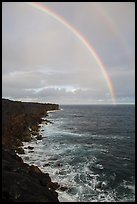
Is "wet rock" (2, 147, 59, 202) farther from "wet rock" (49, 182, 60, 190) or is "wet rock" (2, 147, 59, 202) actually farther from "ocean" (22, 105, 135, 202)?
"ocean" (22, 105, 135, 202)

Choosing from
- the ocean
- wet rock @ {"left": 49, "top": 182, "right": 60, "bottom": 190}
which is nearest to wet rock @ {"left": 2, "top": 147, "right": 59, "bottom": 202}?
wet rock @ {"left": 49, "top": 182, "right": 60, "bottom": 190}

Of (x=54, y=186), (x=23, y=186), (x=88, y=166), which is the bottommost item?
(x=88, y=166)

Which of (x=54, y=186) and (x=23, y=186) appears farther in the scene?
(x=54, y=186)

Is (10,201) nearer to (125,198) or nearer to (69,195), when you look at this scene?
(69,195)

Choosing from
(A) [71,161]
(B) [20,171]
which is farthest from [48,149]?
(B) [20,171]

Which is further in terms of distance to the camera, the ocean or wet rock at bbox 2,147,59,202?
the ocean

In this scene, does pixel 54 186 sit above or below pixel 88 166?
above

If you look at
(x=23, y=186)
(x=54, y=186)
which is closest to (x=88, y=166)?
(x=54, y=186)

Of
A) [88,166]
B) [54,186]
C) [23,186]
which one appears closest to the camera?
[23,186]

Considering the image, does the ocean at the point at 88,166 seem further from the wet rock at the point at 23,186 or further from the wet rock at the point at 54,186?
the wet rock at the point at 23,186

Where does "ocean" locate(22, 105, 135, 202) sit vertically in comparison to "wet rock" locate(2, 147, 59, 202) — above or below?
below

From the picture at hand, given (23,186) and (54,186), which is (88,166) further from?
(23,186)
